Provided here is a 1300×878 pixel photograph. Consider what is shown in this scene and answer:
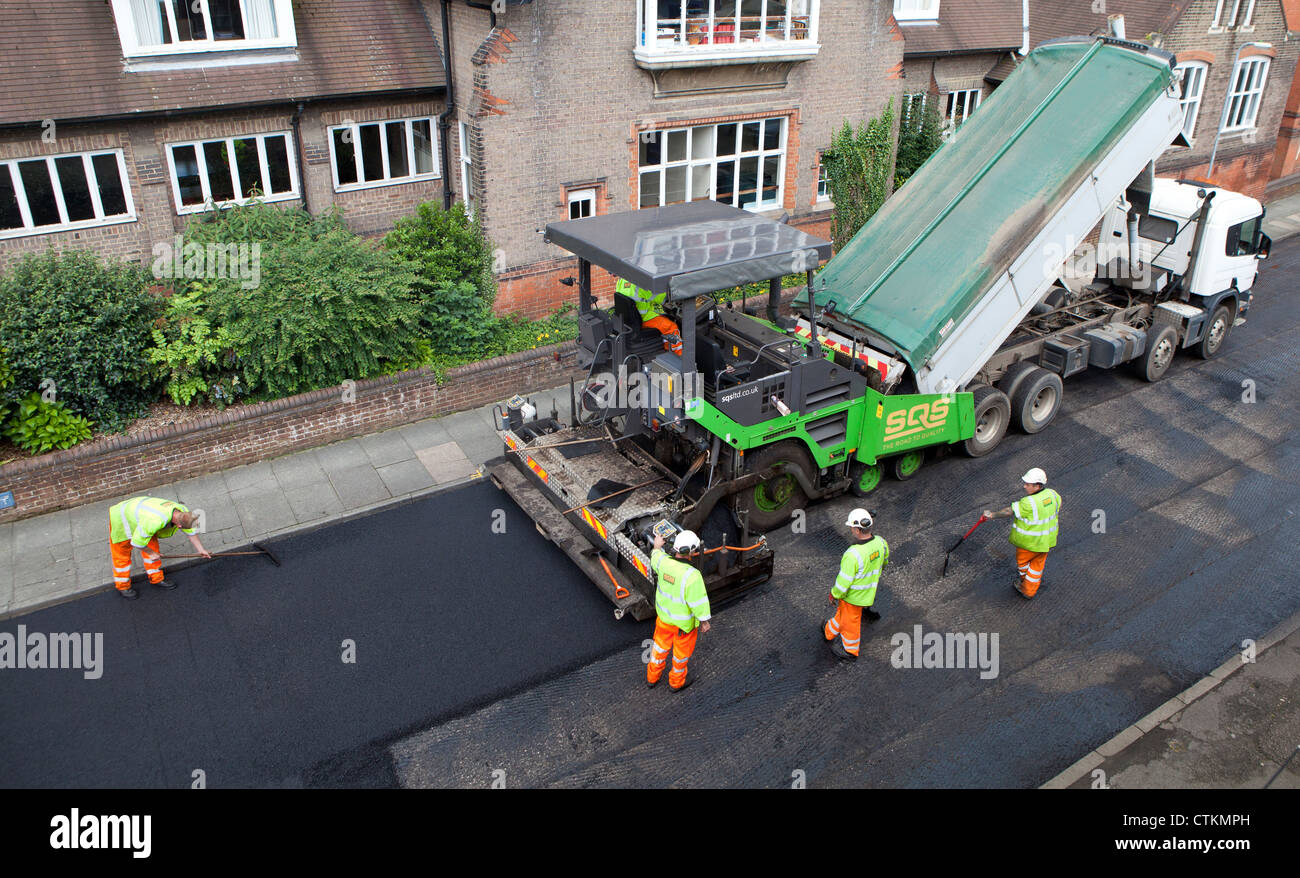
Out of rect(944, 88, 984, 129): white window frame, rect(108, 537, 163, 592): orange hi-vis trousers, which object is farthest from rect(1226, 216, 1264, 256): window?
rect(108, 537, 163, 592): orange hi-vis trousers

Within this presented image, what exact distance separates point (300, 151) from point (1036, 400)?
11.2 meters

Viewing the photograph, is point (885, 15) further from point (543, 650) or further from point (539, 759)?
point (539, 759)

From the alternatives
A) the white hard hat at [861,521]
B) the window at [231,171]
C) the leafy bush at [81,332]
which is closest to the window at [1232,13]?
the white hard hat at [861,521]

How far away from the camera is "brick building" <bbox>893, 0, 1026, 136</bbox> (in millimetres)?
19062

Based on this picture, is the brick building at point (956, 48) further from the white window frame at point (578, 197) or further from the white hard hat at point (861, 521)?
the white hard hat at point (861, 521)

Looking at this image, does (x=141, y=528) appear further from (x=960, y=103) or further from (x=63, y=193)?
(x=960, y=103)

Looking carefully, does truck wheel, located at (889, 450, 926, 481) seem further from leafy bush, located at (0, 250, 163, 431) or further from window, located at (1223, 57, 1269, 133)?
window, located at (1223, 57, 1269, 133)

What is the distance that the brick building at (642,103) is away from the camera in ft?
45.7

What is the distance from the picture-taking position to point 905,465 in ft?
38.0

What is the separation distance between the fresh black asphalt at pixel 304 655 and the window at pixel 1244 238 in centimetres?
1103

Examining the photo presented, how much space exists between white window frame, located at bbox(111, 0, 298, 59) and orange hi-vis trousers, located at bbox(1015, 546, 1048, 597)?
39.5 ft

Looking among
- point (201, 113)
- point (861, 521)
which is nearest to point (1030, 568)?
point (861, 521)
